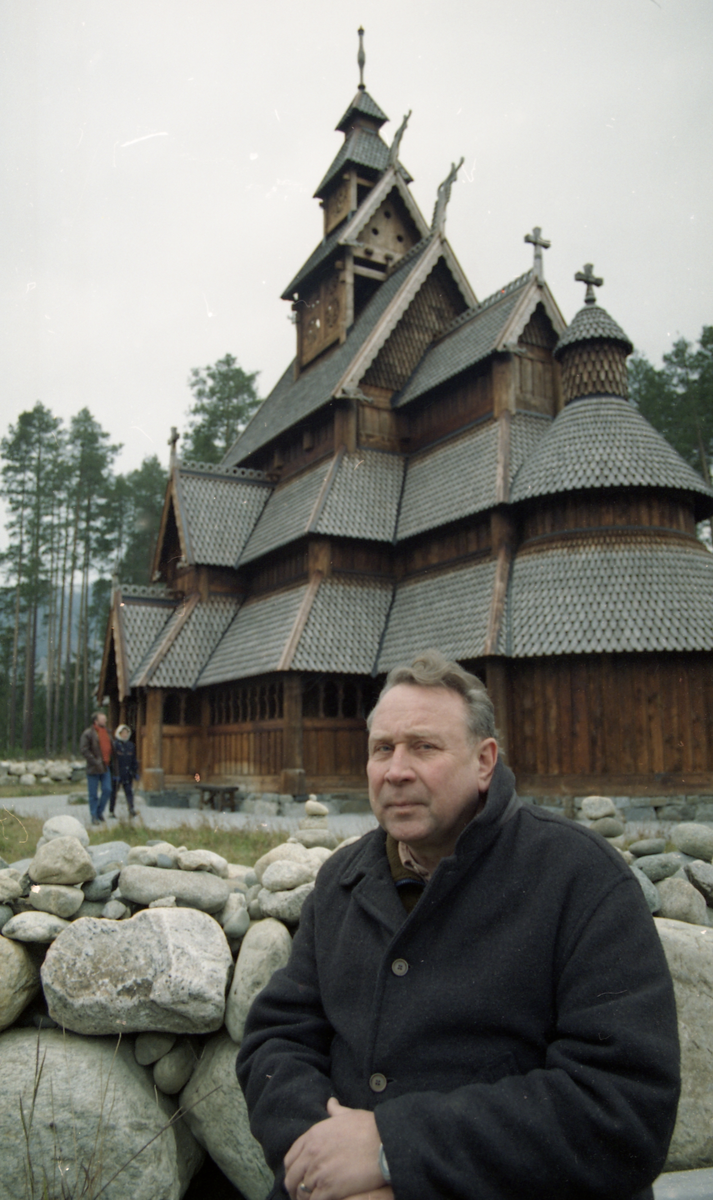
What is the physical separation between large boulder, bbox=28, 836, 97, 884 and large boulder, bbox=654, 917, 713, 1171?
9.48 ft

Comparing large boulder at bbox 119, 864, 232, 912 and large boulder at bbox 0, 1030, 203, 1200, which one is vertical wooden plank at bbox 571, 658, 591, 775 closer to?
large boulder at bbox 119, 864, 232, 912

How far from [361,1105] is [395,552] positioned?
55.8 feet

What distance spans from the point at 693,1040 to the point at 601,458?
12.9m

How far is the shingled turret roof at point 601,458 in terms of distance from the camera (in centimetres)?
1514

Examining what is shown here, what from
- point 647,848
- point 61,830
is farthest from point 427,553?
point 647,848

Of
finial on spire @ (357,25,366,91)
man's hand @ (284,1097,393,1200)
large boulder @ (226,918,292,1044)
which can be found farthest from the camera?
finial on spire @ (357,25,366,91)

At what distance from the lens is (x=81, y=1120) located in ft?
12.5

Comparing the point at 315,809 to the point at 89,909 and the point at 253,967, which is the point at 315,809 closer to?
the point at 89,909

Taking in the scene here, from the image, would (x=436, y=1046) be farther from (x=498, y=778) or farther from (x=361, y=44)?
A: (x=361, y=44)

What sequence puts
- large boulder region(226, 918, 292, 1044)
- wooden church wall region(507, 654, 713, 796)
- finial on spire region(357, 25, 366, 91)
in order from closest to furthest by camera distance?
large boulder region(226, 918, 292, 1044)
wooden church wall region(507, 654, 713, 796)
finial on spire region(357, 25, 366, 91)

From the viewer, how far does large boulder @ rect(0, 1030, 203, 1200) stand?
3.70 m

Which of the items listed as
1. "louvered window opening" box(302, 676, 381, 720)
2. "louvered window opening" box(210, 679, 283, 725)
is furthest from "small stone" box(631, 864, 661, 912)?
"louvered window opening" box(210, 679, 283, 725)

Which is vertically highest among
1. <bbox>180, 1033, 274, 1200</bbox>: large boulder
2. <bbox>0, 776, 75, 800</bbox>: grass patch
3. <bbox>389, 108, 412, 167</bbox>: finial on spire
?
<bbox>389, 108, 412, 167</bbox>: finial on spire

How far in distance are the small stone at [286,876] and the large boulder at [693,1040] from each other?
182cm
